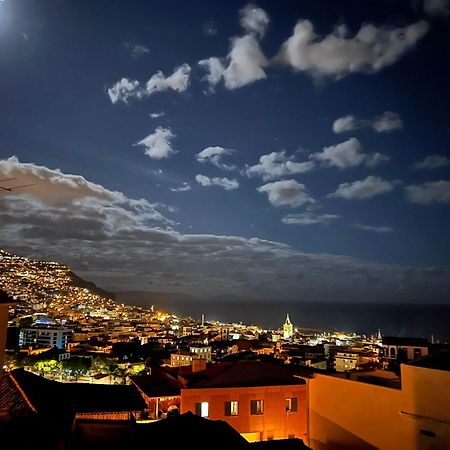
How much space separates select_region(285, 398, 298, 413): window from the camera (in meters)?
12.5

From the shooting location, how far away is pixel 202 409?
474 inches

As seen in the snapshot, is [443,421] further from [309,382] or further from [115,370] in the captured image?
[115,370]

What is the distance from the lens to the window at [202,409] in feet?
39.3

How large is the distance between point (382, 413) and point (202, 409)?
512cm

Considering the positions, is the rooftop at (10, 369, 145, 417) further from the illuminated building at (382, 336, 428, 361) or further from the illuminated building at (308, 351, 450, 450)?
the illuminated building at (382, 336, 428, 361)

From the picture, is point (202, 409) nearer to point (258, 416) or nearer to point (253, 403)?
point (253, 403)

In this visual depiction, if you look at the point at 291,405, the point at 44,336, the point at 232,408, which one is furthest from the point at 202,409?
the point at 44,336

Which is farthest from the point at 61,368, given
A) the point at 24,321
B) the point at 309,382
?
the point at 24,321

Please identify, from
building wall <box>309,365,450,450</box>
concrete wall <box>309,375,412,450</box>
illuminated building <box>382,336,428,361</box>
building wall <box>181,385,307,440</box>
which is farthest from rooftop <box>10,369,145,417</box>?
illuminated building <box>382,336,428,361</box>

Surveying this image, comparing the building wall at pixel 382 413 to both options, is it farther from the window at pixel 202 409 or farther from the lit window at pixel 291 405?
the window at pixel 202 409

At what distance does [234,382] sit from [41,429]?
808 centimetres

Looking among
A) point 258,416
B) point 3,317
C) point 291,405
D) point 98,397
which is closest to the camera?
point 3,317

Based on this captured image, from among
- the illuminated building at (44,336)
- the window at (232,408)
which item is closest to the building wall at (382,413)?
the window at (232,408)

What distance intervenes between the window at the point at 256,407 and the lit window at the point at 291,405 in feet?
2.35
